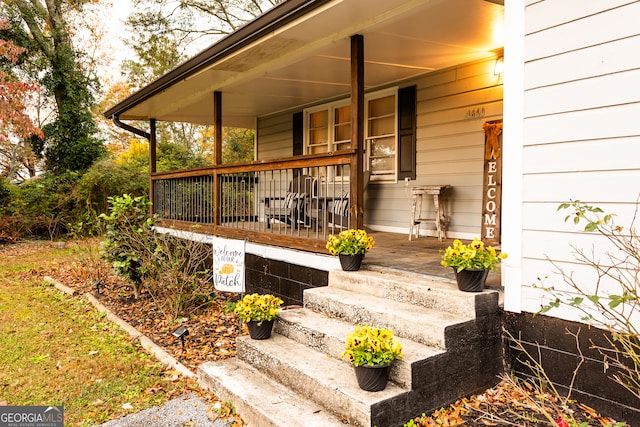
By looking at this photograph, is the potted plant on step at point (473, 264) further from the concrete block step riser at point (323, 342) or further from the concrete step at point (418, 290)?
the concrete block step riser at point (323, 342)

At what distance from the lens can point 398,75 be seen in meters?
6.21

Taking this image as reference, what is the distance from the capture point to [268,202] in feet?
22.5

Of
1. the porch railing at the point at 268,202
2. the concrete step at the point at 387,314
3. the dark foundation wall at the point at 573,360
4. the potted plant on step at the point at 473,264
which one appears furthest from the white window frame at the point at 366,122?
the dark foundation wall at the point at 573,360

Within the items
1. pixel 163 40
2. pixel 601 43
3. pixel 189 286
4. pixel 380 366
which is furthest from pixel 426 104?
pixel 163 40

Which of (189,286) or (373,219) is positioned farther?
(373,219)

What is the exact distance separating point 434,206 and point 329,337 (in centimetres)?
337

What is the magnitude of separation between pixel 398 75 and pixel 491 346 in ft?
14.1

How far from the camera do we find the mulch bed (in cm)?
257

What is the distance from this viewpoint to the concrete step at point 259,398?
2.54 metres

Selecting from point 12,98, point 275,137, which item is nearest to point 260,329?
point 275,137

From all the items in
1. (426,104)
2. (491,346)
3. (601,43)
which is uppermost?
(426,104)

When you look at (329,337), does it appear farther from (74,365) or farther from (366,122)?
(366,122)

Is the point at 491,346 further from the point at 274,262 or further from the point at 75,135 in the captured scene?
the point at 75,135

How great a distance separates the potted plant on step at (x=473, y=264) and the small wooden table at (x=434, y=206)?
2567 millimetres
